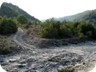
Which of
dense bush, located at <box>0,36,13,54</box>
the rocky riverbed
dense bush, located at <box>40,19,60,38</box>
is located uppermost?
dense bush, located at <box>40,19,60,38</box>

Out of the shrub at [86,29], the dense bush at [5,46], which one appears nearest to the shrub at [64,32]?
the shrub at [86,29]

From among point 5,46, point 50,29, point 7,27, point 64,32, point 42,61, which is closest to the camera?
point 42,61

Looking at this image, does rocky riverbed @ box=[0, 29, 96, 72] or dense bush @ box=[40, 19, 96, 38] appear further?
dense bush @ box=[40, 19, 96, 38]

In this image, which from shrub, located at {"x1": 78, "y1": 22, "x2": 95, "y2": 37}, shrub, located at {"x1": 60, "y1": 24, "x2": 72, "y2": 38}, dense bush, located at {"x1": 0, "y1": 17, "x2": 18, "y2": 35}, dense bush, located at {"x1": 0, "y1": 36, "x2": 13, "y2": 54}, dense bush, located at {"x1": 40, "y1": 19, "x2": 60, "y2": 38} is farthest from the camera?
shrub, located at {"x1": 78, "y1": 22, "x2": 95, "y2": 37}

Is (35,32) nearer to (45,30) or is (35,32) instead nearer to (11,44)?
(45,30)

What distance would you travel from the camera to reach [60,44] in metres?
25.8

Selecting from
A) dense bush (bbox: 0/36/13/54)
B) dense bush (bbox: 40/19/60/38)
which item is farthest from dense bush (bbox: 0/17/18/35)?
dense bush (bbox: 0/36/13/54)

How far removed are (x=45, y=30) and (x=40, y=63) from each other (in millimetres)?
10702

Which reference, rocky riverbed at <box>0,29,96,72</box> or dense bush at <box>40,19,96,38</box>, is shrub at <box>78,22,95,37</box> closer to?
dense bush at <box>40,19,96,38</box>

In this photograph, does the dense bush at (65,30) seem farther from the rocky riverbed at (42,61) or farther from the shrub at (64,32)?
the rocky riverbed at (42,61)

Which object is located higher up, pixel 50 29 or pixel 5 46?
pixel 50 29

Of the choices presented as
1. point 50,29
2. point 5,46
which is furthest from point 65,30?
point 5,46

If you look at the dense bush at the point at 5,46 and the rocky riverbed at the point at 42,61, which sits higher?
the dense bush at the point at 5,46

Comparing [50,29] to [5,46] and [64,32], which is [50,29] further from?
[5,46]
